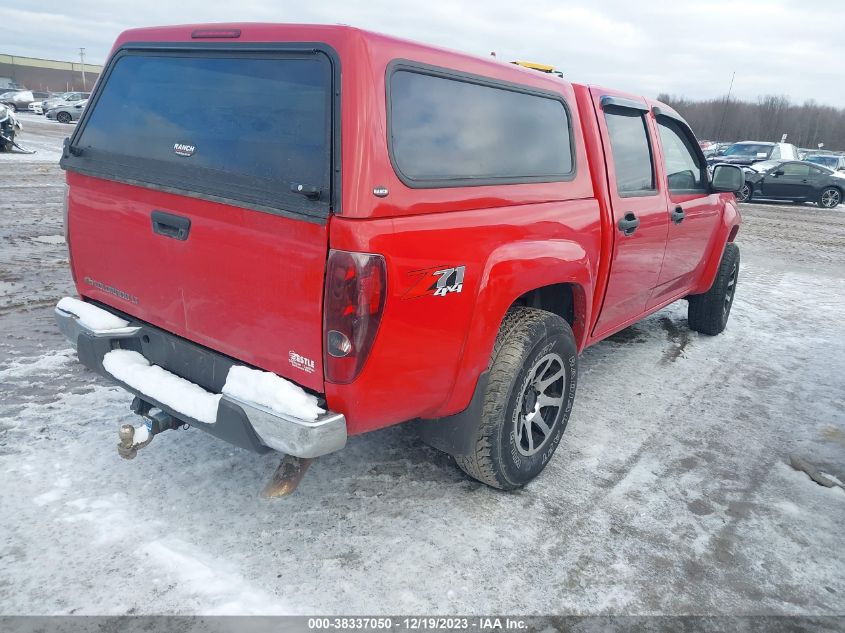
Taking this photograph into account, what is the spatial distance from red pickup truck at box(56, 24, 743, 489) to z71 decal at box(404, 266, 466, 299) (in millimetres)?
10

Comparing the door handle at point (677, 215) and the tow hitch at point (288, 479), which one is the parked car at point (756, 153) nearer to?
the door handle at point (677, 215)

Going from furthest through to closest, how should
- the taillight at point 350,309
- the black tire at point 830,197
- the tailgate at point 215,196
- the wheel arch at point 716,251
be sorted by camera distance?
the black tire at point 830,197 < the wheel arch at point 716,251 < the tailgate at point 215,196 < the taillight at point 350,309

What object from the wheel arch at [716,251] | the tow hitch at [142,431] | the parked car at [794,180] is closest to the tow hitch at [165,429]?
the tow hitch at [142,431]

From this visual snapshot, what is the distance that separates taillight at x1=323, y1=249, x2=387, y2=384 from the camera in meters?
2.10

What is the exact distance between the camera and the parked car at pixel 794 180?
18.6 meters

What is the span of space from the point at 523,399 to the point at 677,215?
6.89 ft

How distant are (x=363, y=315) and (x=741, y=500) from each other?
231 centimetres

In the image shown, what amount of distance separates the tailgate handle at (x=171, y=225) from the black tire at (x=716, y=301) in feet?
15.3

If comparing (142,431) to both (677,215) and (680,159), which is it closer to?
(677,215)

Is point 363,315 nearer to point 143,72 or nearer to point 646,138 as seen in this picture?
point 143,72

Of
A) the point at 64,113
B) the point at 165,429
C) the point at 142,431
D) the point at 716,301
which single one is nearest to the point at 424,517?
the point at 165,429

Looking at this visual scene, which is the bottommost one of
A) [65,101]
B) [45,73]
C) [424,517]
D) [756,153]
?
[424,517]

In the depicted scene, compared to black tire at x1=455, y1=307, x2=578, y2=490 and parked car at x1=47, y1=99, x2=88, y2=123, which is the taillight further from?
parked car at x1=47, y1=99, x2=88, y2=123

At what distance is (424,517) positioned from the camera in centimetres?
287
